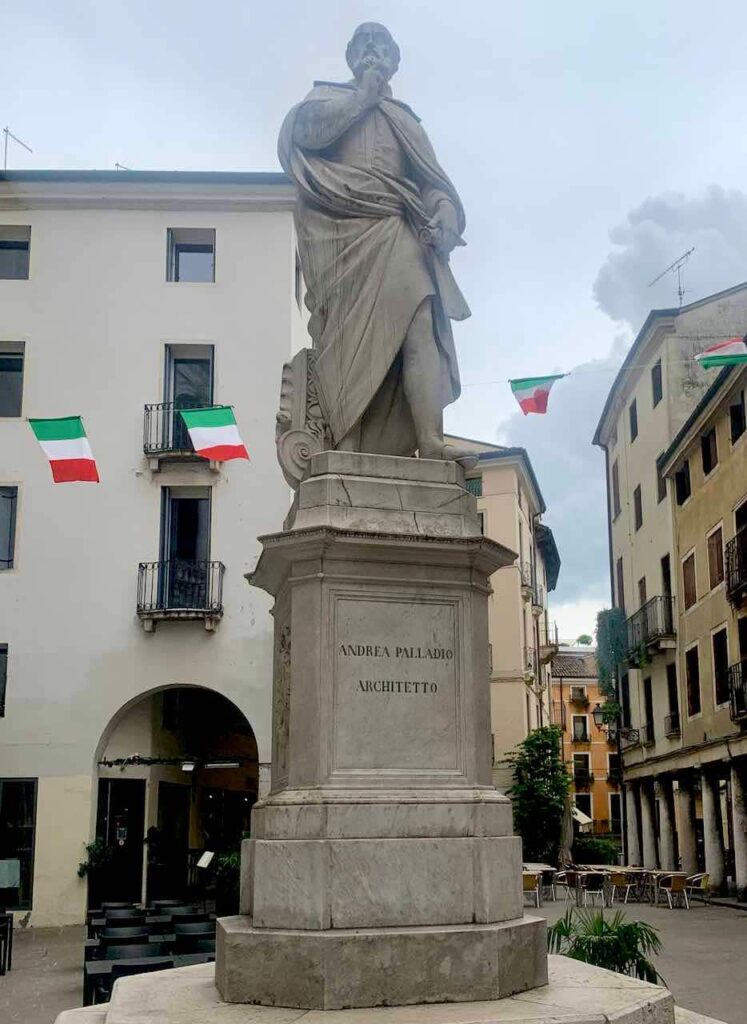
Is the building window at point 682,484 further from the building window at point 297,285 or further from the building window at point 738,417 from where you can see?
the building window at point 297,285

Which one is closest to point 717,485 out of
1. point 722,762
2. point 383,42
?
point 722,762

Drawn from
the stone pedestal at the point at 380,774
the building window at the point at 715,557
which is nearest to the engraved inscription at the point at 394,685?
the stone pedestal at the point at 380,774

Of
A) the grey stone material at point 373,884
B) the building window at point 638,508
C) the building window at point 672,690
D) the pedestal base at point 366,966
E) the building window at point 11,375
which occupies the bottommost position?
the pedestal base at point 366,966

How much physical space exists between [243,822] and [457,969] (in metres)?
26.0

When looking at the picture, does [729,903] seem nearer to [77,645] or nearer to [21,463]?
[77,645]

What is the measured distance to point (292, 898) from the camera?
222 inches

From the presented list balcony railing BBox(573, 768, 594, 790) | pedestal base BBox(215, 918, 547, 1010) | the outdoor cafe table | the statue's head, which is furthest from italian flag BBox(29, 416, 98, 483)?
balcony railing BBox(573, 768, 594, 790)

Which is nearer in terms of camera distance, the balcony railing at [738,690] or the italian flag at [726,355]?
the italian flag at [726,355]

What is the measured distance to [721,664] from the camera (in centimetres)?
3150

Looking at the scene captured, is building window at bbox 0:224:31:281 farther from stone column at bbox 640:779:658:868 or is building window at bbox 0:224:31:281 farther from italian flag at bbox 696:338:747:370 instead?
stone column at bbox 640:779:658:868

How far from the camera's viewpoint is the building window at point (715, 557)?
31956mm

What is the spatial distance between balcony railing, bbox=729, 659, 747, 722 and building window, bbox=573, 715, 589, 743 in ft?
211

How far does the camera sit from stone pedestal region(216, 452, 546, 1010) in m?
5.50

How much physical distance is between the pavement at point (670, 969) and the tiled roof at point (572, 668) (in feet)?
224
